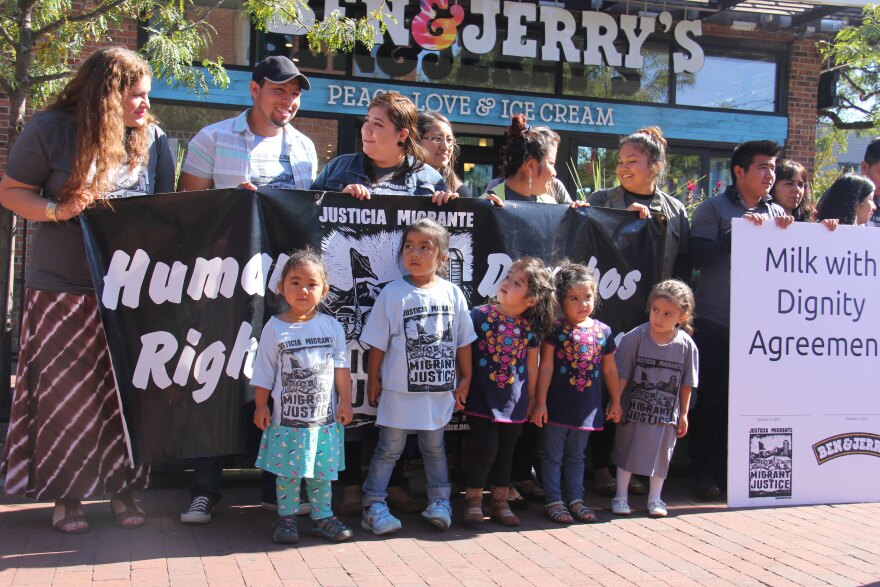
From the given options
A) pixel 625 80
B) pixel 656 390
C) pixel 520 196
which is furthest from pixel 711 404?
pixel 625 80

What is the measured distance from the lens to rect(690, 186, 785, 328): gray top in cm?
514

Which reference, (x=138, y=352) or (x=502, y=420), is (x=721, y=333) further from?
(x=138, y=352)

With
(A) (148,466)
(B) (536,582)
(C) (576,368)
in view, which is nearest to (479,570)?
(B) (536,582)

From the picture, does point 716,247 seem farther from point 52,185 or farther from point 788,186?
point 52,185

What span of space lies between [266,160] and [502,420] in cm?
Answer: 179

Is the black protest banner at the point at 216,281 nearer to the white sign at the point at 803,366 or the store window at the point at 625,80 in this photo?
the white sign at the point at 803,366

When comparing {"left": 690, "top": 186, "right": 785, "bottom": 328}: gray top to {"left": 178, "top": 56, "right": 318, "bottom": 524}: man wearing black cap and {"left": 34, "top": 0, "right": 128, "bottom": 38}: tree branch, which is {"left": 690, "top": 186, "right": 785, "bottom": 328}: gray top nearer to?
{"left": 178, "top": 56, "right": 318, "bottom": 524}: man wearing black cap

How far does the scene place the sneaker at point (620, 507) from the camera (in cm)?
469

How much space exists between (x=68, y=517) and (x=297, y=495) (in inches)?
41.2

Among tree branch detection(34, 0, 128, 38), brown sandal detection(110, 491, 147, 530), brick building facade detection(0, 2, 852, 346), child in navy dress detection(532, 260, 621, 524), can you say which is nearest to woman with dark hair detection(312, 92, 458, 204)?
child in navy dress detection(532, 260, 621, 524)

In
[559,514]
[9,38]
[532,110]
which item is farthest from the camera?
[532,110]

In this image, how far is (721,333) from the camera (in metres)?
5.15

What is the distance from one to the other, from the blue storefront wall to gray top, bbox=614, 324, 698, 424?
21.6ft

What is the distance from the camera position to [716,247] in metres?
5.13
